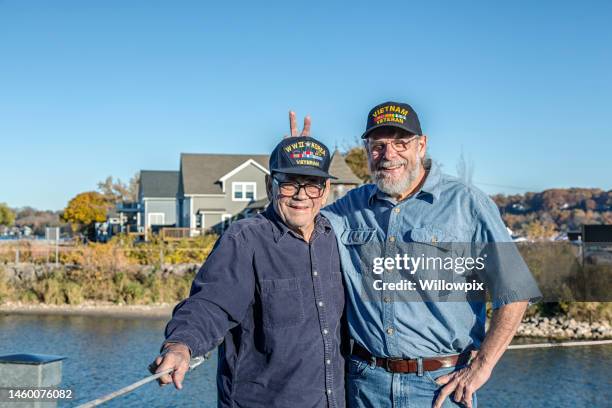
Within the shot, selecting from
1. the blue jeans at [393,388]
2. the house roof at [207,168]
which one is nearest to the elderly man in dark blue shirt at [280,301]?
the blue jeans at [393,388]

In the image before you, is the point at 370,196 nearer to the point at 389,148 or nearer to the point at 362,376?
the point at 389,148

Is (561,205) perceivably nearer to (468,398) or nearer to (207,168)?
(207,168)

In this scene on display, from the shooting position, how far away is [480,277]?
11.6ft

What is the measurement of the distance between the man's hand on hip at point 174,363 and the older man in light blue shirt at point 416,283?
1.07m

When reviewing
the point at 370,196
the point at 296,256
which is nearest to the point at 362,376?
the point at 296,256

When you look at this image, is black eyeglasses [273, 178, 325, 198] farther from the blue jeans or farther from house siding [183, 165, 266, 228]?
house siding [183, 165, 266, 228]

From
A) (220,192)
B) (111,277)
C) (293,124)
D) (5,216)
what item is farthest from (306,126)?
(5,216)

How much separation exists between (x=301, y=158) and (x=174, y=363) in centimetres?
121

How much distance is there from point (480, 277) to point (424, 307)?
33 cm

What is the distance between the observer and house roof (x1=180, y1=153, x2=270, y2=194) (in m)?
38.7

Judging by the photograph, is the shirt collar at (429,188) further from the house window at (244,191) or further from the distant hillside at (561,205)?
the distant hillside at (561,205)

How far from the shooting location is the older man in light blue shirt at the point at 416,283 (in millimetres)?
3385

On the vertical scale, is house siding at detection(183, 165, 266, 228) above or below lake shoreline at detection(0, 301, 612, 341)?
above

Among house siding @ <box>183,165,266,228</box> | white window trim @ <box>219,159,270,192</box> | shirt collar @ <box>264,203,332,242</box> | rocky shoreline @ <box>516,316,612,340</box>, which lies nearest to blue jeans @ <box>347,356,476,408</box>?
shirt collar @ <box>264,203,332,242</box>
